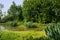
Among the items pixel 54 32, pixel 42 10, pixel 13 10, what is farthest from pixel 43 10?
pixel 54 32

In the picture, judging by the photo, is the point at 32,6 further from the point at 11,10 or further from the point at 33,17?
the point at 11,10

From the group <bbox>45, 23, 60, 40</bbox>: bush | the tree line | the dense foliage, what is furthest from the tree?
<bbox>45, 23, 60, 40</bbox>: bush

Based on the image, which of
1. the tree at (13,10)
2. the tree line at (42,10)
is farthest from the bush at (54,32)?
the tree at (13,10)

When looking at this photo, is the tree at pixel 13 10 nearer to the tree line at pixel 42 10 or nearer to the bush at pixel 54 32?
the tree line at pixel 42 10

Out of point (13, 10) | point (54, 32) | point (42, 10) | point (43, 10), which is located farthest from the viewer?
point (13, 10)

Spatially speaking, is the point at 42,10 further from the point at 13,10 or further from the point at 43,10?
the point at 13,10

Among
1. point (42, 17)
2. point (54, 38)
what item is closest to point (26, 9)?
point (42, 17)

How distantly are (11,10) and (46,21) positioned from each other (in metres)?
22.6

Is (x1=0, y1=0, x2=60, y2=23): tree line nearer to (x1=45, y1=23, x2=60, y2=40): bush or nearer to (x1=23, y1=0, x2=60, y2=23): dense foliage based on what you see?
(x1=23, y1=0, x2=60, y2=23): dense foliage

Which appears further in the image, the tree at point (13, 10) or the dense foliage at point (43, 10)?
the tree at point (13, 10)

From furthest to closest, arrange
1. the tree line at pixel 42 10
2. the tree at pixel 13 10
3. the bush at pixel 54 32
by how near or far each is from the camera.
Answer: the tree at pixel 13 10
the tree line at pixel 42 10
the bush at pixel 54 32

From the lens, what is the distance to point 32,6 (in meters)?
44.8

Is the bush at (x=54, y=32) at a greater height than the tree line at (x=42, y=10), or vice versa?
the bush at (x=54, y=32)

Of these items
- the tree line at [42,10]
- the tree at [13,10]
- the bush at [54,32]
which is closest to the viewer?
the bush at [54,32]
